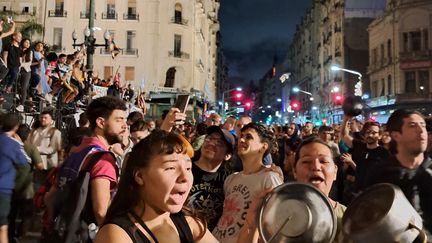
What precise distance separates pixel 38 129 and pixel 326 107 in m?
65.0

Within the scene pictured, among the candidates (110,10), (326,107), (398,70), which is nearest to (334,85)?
(326,107)

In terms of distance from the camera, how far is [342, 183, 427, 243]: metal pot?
7.48 ft

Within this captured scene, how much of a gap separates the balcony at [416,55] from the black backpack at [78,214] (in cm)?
4513

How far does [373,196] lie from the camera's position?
2.50 m

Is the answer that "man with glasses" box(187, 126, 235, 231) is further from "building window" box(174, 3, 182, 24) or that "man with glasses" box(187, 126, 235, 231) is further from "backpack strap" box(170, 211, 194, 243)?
"building window" box(174, 3, 182, 24)

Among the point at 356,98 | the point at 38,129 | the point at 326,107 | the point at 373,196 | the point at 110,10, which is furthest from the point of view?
the point at 326,107

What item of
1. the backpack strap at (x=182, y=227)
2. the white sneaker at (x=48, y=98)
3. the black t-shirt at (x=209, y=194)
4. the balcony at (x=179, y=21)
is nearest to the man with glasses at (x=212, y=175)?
the black t-shirt at (x=209, y=194)

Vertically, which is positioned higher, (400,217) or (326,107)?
(326,107)

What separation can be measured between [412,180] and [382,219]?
1.99 meters

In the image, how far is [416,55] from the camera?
43500 millimetres

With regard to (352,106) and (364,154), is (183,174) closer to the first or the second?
(352,106)

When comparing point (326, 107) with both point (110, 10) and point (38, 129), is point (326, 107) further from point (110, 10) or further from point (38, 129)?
point (38, 129)

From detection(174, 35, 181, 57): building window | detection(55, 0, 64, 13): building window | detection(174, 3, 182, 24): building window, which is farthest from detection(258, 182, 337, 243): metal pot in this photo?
detection(55, 0, 64, 13): building window

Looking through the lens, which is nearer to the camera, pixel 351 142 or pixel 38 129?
pixel 351 142
